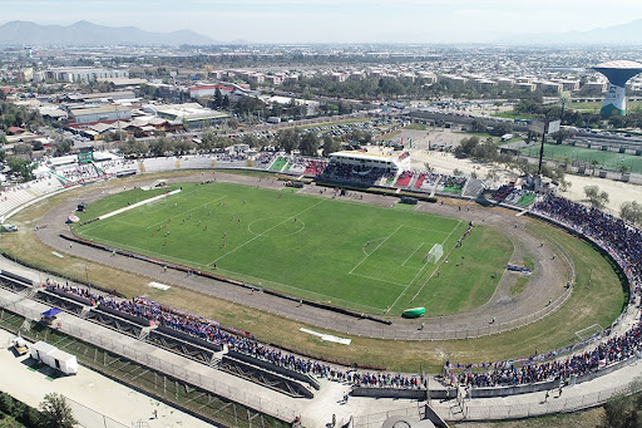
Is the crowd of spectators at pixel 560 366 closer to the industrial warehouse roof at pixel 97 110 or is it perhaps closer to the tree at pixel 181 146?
the tree at pixel 181 146

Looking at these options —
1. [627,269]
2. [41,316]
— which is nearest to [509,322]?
[627,269]

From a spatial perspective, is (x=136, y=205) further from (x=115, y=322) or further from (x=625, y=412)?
(x=625, y=412)

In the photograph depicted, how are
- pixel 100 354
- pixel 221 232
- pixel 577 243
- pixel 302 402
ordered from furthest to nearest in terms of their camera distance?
pixel 221 232, pixel 577 243, pixel 100 354, pixel 302 402

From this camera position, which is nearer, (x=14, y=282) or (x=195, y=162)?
(x=14, y=282)

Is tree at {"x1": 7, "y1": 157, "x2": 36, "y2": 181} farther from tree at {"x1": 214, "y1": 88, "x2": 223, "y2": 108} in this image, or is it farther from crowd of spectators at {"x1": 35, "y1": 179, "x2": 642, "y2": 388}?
tree at {"x1": 214, "y1": 88, "x2": 223, "y2": 108}

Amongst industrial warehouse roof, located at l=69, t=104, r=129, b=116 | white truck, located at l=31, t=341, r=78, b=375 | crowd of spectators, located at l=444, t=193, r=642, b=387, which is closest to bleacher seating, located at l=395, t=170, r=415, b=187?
crowd of spectators, located at l=444, t=193, r=642, b=387

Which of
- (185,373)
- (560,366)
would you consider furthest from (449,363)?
(185,373)

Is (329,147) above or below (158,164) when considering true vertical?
above

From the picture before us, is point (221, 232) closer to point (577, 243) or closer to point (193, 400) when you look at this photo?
point (193, 400)
